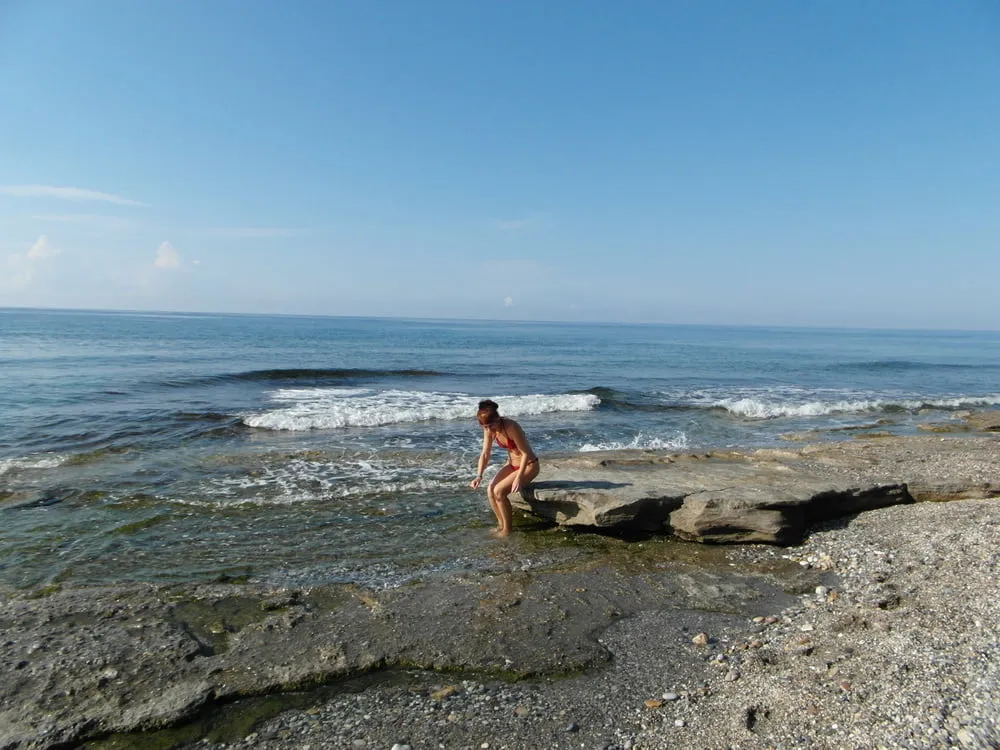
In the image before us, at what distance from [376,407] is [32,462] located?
1006cm

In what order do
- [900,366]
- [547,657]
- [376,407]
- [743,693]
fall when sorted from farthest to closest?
[900,366] → [376,407] → [547,657] → [743,693]

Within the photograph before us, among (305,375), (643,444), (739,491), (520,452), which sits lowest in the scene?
(643,444)

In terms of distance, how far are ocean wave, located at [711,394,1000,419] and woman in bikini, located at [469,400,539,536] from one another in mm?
15108

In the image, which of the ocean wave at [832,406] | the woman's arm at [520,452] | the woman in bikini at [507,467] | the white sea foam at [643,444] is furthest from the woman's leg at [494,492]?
the ocean wave at [832,406]

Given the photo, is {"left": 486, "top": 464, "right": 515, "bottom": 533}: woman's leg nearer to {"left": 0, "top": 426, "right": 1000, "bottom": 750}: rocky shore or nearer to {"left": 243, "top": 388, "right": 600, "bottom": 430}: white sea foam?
{"left": 0, "top": 426, "right": 1000, "bottom": 750}: rocky shore

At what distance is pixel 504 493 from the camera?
8.85m

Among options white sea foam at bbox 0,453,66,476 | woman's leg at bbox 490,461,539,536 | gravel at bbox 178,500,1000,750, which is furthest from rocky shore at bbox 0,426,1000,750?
white sea foam at bbox 0,453,66,476

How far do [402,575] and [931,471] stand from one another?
955 cm

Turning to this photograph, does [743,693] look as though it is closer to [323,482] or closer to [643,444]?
[323,482]

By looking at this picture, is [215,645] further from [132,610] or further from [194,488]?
[194,488]

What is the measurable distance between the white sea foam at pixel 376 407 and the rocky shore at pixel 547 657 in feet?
38.4

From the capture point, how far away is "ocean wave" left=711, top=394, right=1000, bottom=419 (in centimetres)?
2202

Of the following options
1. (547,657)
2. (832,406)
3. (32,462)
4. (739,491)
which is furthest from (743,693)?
(832,406)

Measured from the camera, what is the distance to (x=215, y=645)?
210 inches
